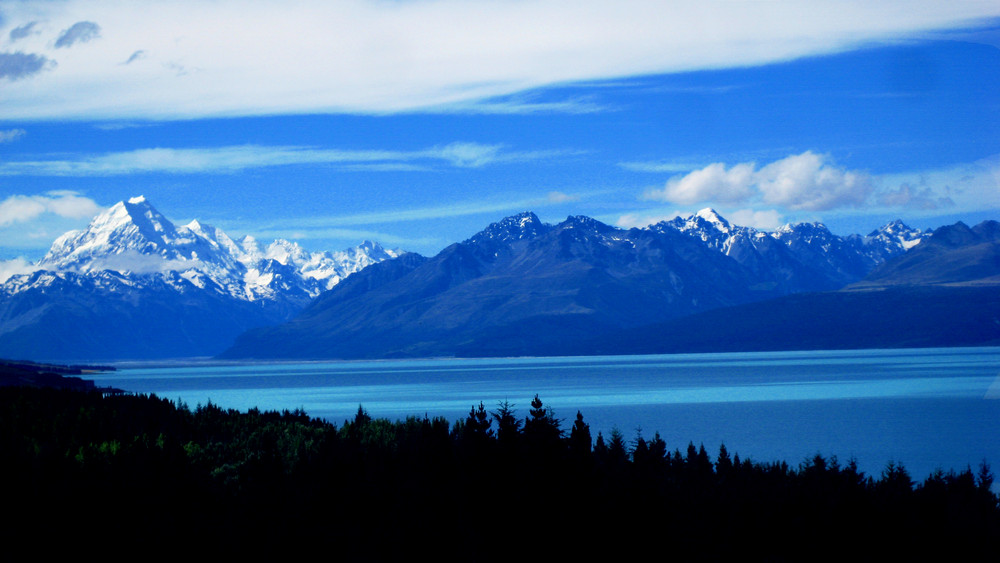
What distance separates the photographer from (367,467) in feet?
283

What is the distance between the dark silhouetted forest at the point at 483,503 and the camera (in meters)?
61.2

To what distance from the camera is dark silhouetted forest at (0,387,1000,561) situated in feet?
201

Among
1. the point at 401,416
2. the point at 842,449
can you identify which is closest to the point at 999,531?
the point at 842,449

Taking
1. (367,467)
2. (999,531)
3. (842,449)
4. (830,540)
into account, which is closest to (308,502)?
(367,467)

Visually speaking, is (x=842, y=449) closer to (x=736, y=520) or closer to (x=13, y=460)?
(x=736, y=520)

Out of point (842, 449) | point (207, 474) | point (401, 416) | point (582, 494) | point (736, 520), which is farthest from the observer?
point (401, 416)

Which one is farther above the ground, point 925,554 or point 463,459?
point 463,459

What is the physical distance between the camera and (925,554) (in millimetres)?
65562

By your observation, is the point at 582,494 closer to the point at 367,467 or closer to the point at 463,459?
the point at 463,459

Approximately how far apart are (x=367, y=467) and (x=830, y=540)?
37.6 m

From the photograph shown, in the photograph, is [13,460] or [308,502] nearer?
[308,502]

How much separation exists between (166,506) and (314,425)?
47.3 m

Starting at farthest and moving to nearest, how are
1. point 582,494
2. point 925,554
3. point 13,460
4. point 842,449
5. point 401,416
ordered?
point 401,416
point 842,449
point 13,460
point 925,554
point 582,494

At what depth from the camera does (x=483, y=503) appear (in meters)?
66.7
